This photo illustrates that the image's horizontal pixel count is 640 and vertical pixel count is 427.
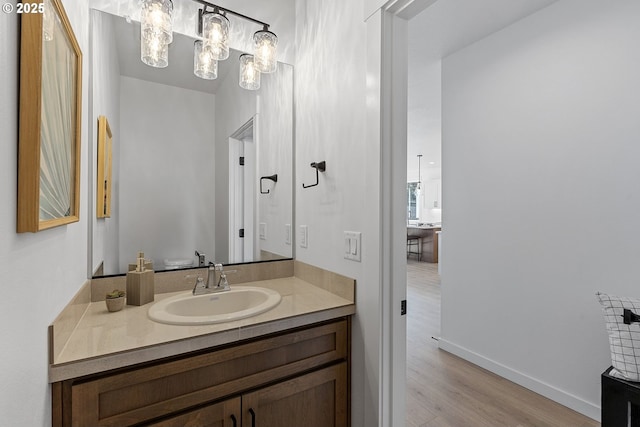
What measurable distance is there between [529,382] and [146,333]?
2.45m

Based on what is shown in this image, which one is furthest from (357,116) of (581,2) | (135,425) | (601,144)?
(581,2)

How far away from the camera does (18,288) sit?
58 centimetres

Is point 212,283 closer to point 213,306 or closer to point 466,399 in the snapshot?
point 213,306

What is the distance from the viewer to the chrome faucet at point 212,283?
1.41 m

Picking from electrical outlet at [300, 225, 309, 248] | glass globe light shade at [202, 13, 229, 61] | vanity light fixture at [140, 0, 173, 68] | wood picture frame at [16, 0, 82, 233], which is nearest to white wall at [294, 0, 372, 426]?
electrical outlet at [300, 225, 309, 248]

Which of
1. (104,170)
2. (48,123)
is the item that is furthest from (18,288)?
(104,170)

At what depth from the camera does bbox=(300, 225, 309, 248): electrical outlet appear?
171cm

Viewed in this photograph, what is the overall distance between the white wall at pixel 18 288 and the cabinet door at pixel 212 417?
33 cm

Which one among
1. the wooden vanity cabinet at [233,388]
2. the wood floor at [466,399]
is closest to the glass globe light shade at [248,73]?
the wooden vanity cabinet at [233,388]

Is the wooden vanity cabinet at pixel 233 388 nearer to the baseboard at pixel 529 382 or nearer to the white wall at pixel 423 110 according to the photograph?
the baseboard at pixel 529 382

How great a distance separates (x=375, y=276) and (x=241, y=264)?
787mm

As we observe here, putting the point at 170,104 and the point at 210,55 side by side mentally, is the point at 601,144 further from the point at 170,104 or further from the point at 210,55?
the point at 170,104

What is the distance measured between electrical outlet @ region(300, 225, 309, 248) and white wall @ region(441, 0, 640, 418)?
156 cm

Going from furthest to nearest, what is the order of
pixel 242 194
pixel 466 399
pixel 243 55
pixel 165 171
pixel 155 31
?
pixel 466 399, pixel 242 194, pixel 243 55, pixel 165 171, pixel 155 31
